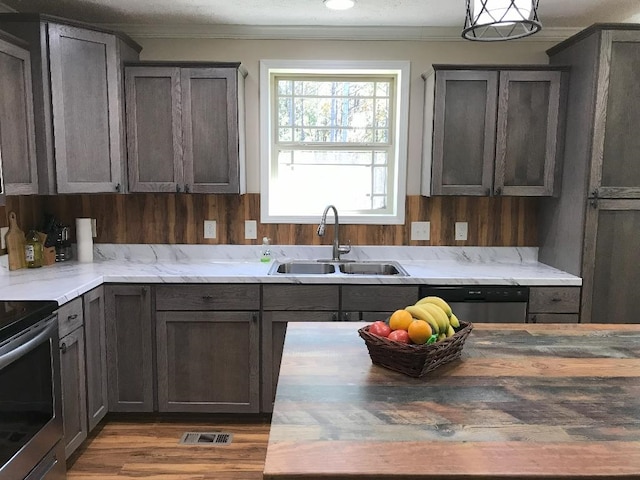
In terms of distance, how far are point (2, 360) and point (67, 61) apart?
1.68 meters

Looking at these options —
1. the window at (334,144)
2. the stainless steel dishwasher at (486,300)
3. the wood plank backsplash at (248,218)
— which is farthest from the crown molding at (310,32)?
the stainless steel dishwasher at (486,300)

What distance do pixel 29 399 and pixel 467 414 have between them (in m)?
1.64

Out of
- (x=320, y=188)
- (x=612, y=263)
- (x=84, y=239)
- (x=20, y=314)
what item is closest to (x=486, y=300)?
(x=612, y=263)

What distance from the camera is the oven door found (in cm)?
175

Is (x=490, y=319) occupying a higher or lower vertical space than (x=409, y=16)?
lower

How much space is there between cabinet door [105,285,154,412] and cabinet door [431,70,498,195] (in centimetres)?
184

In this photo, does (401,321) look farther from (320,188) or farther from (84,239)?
(84,239)

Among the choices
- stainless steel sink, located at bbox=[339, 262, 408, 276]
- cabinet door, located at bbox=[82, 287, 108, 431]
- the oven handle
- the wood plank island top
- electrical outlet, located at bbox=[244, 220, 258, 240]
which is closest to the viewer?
the wood plank island top

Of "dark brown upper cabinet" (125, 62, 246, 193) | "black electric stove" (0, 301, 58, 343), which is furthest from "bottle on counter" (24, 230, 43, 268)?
"black electric stove" (0, 301, 58, 343)

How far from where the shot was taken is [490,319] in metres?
2.79

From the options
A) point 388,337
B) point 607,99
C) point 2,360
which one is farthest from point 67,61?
point 607,99

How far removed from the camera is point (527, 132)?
9.81 feet

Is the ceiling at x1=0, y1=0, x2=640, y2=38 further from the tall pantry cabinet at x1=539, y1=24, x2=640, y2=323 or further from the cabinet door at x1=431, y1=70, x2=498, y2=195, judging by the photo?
the cabinet door at x1=431, y1=70, x2=498, y2=195

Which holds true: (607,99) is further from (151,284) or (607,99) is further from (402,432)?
(151,284)
